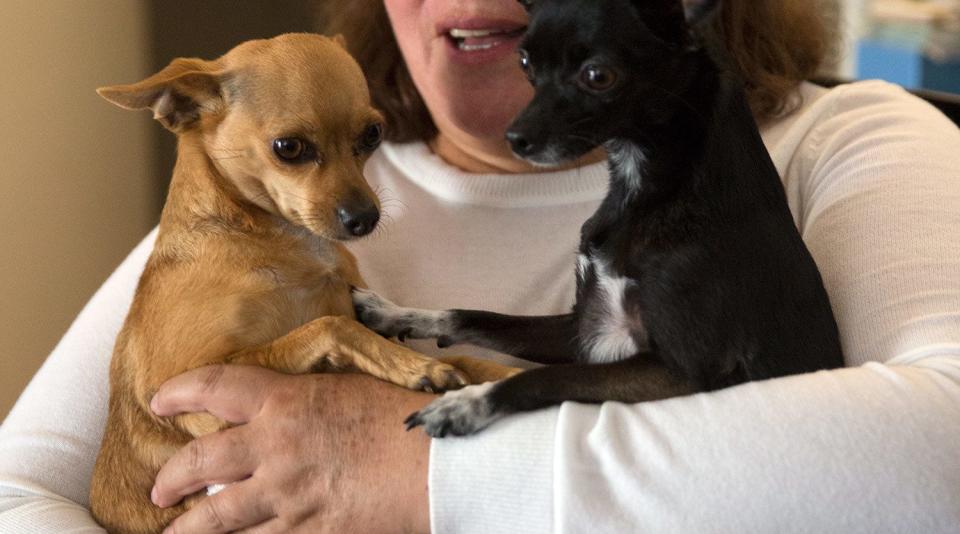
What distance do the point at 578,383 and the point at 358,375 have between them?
29cm

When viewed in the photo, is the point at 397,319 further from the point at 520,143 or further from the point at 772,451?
the point at 772,451

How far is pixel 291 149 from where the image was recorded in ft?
4.31

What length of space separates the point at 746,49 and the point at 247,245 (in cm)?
94

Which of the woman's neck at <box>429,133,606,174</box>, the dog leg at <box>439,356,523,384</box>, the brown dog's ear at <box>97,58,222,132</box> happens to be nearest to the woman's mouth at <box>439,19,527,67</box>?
the woman's neck at <box>429,133,606,174</box>

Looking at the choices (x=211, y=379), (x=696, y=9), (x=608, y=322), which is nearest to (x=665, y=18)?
(x=696, y=9)

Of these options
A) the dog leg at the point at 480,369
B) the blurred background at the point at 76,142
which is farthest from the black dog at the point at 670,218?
the blurred background at the point at 76,142

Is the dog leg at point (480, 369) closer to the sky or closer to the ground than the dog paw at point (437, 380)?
closer to the ground

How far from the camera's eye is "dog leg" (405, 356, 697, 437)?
116 cm

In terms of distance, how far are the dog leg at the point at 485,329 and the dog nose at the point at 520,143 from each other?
30cm

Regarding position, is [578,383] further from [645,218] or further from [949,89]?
[949,89]

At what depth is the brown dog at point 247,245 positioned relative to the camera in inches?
51.3

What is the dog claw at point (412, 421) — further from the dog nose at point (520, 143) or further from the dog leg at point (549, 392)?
the dog nose at point (520, 143)

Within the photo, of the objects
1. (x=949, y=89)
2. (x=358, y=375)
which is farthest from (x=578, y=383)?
(x=949, y=89)

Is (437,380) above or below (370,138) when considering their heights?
below
